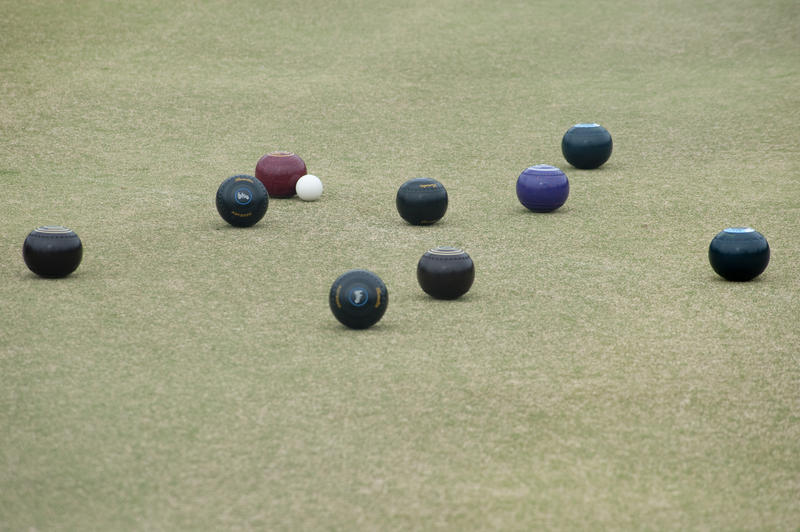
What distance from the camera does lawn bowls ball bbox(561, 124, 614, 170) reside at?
1190cm

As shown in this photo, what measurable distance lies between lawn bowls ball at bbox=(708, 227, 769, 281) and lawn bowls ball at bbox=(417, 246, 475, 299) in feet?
7.14

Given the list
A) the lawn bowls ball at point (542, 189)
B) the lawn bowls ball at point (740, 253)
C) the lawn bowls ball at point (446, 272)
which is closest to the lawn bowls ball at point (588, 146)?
the lawn bowls ball at point (542, 189)

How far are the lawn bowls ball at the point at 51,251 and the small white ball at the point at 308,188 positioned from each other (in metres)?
3.42

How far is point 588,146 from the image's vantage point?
1190 cm

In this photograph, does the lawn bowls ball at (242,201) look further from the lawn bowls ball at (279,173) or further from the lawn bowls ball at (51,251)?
the lawn bowls ball at (51,251)

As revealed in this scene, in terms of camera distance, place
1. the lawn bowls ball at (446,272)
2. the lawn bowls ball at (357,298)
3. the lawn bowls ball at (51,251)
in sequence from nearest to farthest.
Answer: the lawn bowls ball at (357,298)
the lawn bowls ball at (446,272)
the lawn bowls ball at (51,251)

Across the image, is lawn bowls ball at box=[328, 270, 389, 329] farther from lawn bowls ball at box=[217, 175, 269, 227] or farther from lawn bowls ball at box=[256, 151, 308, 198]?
lawn bowls ball at box=[256, 151, 308, 198]

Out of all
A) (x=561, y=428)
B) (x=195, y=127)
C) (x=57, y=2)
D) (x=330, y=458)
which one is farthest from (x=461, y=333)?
(x=57, y=2)

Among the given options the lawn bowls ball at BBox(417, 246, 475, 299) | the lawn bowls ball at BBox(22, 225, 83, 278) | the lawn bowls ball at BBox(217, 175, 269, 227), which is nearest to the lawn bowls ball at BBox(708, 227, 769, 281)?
the lawn bowls ball at BBox(417, 246, 475, 299)

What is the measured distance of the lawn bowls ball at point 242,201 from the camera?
918 centimetres

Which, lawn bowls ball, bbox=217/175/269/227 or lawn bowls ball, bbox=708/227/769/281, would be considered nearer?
lawn bowls ball, bbox=708/227/769/281

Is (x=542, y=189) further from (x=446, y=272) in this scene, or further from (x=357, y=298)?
(x=357, y=298)

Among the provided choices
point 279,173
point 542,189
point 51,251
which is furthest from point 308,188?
point 51,251

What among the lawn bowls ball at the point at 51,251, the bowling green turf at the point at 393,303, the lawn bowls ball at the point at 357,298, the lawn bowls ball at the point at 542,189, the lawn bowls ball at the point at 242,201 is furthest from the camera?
the lawn bowls ball at the point at 542,189
